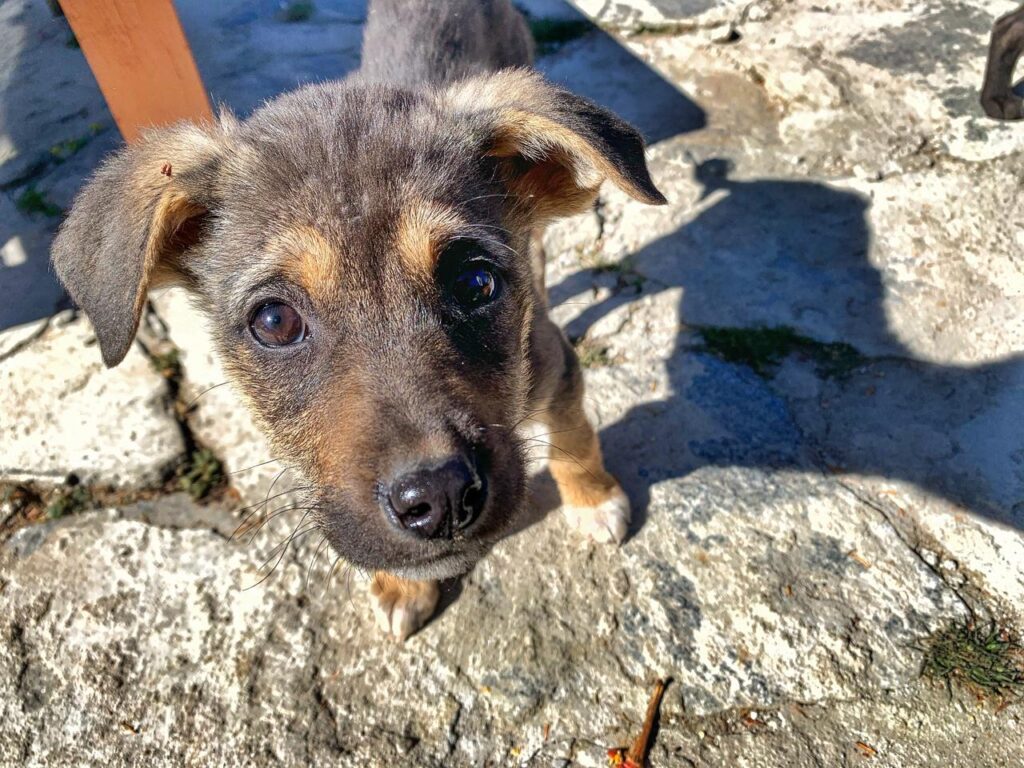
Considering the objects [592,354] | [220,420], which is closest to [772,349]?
[592,354]

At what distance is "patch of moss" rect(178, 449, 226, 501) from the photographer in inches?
150

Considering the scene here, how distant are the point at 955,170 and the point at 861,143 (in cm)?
62

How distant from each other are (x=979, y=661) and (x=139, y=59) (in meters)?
4.90

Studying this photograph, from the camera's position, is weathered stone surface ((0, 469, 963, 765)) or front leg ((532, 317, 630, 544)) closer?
weathered stone surface ((0, 469, 963, 765))

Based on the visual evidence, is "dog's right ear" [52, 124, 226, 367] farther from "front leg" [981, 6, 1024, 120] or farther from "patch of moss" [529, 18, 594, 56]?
"front leg" [981, 6, 1024, 120]

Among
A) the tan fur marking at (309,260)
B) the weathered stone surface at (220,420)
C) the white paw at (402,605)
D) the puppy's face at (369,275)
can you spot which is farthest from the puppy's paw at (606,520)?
the tan fur marking at (309,260)

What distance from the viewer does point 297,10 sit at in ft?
20.2

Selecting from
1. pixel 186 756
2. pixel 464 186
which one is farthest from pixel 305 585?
pixel 464 186

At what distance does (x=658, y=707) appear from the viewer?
297 centimetres

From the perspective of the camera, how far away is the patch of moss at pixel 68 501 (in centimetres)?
373

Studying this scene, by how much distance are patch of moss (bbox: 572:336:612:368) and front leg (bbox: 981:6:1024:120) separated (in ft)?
10.5

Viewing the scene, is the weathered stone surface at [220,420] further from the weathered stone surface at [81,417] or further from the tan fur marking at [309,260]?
the tan fur marking at [309,260]

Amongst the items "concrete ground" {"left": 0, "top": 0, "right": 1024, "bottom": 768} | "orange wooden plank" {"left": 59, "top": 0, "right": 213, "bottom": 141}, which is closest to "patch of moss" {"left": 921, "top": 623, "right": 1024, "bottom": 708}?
"concrete ground" {"left": 0, "top": 0, "right": 1024, "bottom": 768}

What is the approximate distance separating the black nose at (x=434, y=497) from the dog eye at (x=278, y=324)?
72 centimetres
